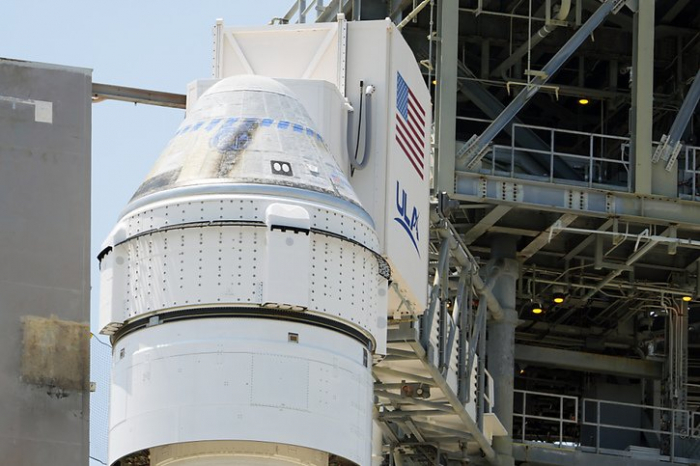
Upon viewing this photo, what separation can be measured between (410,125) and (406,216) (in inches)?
60.9

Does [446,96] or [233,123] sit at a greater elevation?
[446,96]

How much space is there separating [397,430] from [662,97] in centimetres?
1289

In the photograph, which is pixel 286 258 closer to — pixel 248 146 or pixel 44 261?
pixel 248 146

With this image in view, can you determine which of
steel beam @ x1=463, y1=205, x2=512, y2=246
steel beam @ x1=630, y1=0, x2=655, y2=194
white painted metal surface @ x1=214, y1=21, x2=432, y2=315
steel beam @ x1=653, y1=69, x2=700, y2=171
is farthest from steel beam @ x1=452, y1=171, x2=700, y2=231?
Result: white painted metal surface @ x1=214, y1=21, x2=432, y2=315

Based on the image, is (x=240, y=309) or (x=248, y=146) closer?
(x=240, y=309)

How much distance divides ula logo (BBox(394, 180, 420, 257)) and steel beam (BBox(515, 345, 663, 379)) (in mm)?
21822

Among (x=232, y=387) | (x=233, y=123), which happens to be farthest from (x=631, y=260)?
(x=232, y=387)

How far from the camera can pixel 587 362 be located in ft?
167

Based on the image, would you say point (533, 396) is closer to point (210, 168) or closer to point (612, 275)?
point (612, 275)

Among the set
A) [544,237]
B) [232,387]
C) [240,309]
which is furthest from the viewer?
[544,237]

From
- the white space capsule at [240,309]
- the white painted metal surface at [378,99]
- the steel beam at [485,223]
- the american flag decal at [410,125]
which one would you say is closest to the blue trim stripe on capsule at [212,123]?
the white space capsule at [240,309]

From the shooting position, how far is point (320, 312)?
77.4ft

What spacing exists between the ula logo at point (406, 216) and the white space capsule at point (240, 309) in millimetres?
3387

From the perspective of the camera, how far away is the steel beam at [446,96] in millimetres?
42219
